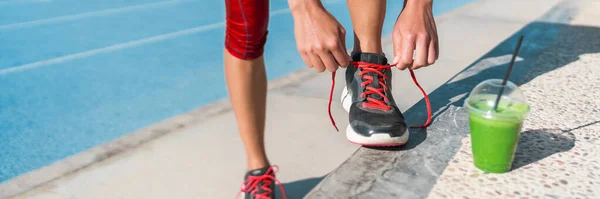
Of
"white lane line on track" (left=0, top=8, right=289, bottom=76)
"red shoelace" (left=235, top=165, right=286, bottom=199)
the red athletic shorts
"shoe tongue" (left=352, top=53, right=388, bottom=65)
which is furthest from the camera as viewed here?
"white lane line on track" (left=0, top=8, right=289, bottom=76)

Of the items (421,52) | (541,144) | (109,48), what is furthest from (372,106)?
(109,48)

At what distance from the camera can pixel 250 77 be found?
1642 mm

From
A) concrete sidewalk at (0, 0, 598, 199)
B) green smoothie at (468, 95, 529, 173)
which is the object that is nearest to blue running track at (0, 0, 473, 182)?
concrete sidewalk at (0, 0, 598, 199)

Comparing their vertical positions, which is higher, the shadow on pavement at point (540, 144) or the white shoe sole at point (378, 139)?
the white shoe sole at point (378, 139)

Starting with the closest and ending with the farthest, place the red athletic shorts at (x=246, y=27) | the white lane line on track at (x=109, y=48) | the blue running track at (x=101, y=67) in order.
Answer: the red athletic shorts at (x=246, y=27), the blue running track at (x=101, y=67), the white lane line on track at (x=109, y=48)

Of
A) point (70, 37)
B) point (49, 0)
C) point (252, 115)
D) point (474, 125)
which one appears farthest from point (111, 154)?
point (49, 0)

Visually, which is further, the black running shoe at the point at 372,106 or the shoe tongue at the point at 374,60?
the shoe tongue at the point at 374,60

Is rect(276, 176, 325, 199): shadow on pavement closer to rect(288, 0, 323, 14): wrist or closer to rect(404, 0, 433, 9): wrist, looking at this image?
rect(288, 0, 323, 14): wrist

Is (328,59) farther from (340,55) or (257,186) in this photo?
(257,186)

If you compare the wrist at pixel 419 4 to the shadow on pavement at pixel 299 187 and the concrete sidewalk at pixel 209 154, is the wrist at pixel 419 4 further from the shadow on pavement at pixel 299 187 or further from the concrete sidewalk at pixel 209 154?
the shadow on pavement at pixel 299 187

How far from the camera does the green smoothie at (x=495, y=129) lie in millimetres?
1767

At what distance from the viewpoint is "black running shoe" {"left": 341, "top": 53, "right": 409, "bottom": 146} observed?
2072mm

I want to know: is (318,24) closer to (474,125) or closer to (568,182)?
(474,125)

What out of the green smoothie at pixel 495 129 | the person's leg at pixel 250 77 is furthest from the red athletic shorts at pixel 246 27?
the green smoothie at pixel 495 129
